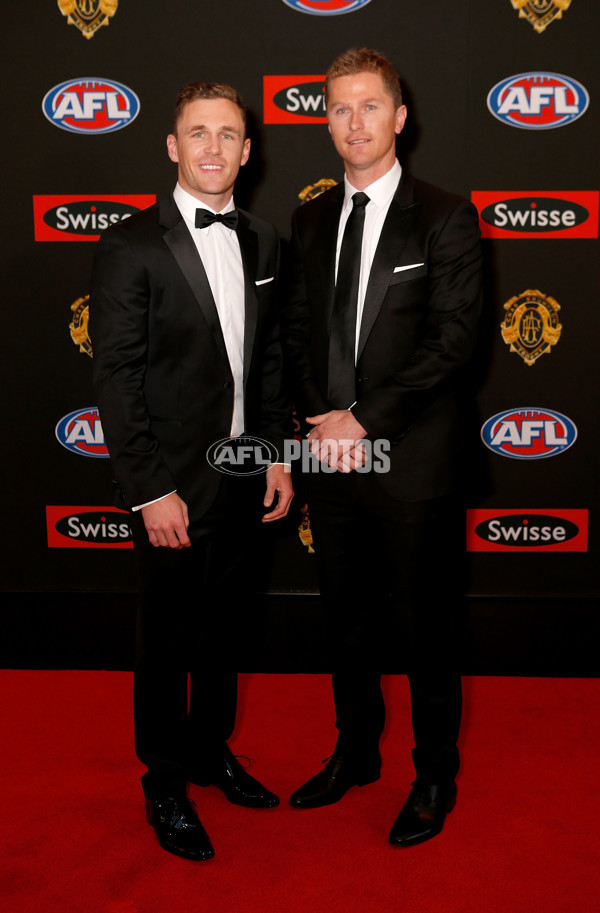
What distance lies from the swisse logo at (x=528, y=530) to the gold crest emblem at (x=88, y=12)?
2255mm

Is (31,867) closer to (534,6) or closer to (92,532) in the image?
(92,532)

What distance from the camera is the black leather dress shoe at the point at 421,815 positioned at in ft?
7.12

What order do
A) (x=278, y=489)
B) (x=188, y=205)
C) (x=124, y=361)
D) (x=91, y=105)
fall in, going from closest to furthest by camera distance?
(x=124, y=361) → (x=188, y=205) → (x=278, y=489) → (x=91, y=105)

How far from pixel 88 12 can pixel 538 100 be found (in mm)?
1637

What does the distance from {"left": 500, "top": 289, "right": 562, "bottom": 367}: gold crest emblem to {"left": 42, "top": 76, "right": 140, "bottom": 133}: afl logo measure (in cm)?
157

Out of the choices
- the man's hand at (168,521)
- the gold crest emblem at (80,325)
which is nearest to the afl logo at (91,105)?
the gold crest emblem at (80,325)

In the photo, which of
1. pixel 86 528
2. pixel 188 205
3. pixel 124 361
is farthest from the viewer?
pixel 86 528

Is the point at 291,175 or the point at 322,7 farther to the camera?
the point at 291,175

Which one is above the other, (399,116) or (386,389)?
(399,116)

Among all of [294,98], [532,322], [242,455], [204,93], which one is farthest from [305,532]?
[204,93]

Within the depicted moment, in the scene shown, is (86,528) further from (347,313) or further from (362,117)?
(362,117)

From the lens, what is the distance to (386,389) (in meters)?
2.05

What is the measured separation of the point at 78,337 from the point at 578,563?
2.12 m

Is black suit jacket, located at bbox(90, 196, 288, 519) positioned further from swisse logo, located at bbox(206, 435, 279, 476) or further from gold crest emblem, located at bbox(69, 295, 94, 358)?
gold crest emblem, located at bbox(69, 295, 94, 358)
